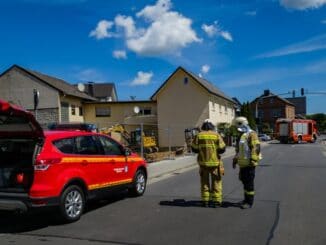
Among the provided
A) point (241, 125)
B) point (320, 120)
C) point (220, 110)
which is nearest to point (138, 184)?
point (241, 125)

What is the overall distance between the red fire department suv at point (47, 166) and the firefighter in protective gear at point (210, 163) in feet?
6.14

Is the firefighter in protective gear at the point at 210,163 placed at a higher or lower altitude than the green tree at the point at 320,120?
lower

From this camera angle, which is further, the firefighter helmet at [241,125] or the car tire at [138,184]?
the car tire at [138,184]

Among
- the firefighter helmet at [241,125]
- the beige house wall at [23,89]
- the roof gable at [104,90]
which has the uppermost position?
the roof gable at [104,90]

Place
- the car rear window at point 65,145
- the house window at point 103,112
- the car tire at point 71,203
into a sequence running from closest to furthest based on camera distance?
the car tire at point 71,203, the car rear window at point 65,145, the house window at point 103,112

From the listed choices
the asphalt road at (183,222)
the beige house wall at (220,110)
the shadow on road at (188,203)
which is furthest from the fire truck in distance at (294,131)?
the shadow on road at (188,203)

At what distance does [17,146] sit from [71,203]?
1.42 metres

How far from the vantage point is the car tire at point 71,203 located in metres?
8.12

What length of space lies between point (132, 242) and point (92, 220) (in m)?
1.87

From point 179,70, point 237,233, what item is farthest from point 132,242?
point 179,70

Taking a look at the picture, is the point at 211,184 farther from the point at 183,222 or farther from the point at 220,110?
the point at 220,110

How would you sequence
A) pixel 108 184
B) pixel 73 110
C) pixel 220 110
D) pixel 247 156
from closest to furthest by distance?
pixel 247 156 → pixel 108 184 → pixel 73 110 → pixel 220 110

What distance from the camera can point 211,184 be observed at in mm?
9641

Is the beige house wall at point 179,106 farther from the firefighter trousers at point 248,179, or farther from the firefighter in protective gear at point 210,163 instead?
the firefighter trousers at point 248,179
